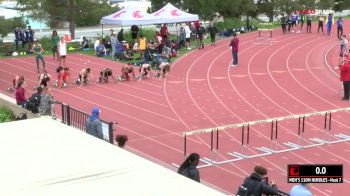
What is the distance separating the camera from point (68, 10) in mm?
38531

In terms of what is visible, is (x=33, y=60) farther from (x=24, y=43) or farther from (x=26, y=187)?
(x=26, y=187)

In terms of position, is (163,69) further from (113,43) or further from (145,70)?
(113,43)

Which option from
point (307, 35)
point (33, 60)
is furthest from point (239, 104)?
point (307, 35)

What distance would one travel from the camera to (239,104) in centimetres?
1950

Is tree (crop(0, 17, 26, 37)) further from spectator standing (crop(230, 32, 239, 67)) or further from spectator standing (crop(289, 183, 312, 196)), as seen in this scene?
spectator standing (crop(289, 183, 312, 196))

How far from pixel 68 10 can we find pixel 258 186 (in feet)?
101

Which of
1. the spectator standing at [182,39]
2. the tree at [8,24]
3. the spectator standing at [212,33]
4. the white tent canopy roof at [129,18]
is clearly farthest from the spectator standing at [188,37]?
the tree at [8,24]

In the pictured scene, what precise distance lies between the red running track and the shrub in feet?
A: 8.39

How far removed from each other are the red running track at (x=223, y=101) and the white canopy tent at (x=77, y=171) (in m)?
4.04

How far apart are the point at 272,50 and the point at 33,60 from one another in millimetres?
11583

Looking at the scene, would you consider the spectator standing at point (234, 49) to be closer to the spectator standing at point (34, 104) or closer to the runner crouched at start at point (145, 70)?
the runner crouched at start at point (145, 70)

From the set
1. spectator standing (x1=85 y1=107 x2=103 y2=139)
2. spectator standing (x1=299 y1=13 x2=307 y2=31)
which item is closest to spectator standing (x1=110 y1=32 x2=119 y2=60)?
spectator standing (x1=85 y1=107 x2=103 y2=139)

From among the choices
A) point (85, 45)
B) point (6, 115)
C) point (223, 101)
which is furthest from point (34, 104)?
point (85, 45)

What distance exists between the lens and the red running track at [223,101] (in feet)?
→ 46.5
